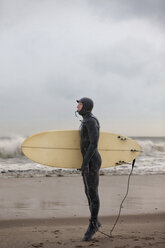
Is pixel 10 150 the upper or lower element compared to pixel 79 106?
lower

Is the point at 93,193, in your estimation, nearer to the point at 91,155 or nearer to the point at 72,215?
the point at 91,155

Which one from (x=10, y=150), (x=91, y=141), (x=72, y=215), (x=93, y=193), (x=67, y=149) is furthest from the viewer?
(x=10, y=150)

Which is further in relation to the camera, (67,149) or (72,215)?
(72,215)

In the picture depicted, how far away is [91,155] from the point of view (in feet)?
10.6

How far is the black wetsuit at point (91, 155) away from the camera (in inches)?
127

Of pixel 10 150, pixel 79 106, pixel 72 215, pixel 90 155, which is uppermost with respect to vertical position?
pixel 79 106

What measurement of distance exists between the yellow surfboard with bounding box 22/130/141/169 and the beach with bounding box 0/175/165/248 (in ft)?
2.86

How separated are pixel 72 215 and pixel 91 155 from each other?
167 centimetres

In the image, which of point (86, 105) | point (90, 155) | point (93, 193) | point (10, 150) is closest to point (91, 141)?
point (90, 155)

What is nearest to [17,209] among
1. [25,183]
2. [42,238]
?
[42,238]

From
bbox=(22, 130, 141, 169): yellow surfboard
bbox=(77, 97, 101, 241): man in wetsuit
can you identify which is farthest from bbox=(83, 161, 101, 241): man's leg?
bbox=(22, 130, 141, 169): yellow surfboard

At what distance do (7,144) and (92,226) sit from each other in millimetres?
13994

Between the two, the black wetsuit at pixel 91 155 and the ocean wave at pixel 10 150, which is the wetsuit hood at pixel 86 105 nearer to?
the black wetsuit at pixel 91 155

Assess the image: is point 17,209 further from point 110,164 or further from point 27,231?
point 110,164
